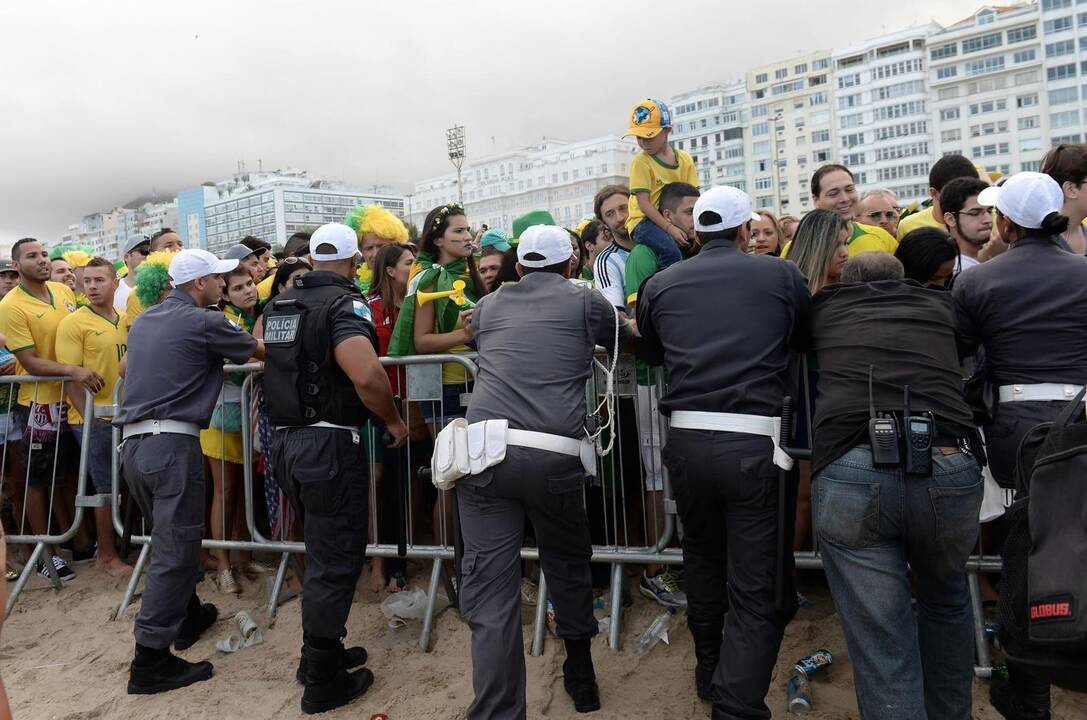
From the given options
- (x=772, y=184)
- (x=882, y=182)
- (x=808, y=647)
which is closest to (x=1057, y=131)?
(x=882, y=182)

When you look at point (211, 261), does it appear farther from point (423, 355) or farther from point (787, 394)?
point (787, 394)

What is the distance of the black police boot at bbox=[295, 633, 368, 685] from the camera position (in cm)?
417

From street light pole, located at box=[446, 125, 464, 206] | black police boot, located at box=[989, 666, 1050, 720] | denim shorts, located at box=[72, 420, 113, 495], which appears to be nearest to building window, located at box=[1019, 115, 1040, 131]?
street light pole, located at box=[446, 125, 464, 206]

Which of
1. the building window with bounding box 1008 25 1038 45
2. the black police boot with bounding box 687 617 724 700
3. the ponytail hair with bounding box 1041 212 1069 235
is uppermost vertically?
the building window with bounding box 1008 25 1038 45

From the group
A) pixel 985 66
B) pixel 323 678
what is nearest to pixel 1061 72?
pixel 985 66

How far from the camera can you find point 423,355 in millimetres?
4867

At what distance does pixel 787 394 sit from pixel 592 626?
4.65ft

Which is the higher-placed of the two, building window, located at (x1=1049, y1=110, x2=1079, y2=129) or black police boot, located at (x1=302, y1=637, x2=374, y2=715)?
building window, located at (x1=1049, y1=110, x2=1079, y2=129)

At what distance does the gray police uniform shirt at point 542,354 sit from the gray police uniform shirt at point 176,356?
1695mm

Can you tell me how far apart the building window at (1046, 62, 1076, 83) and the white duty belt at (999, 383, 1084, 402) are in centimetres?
8622

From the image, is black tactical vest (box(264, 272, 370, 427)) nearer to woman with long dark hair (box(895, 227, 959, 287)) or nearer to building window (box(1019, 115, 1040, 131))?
woman with long dark hair (box(895, 227, 959, 287))

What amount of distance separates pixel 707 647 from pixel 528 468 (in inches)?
48.0

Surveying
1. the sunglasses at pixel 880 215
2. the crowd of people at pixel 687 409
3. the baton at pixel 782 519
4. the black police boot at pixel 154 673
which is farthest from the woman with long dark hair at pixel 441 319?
the sunglasses at pixel 880 215

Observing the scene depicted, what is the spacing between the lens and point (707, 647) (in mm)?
3678
